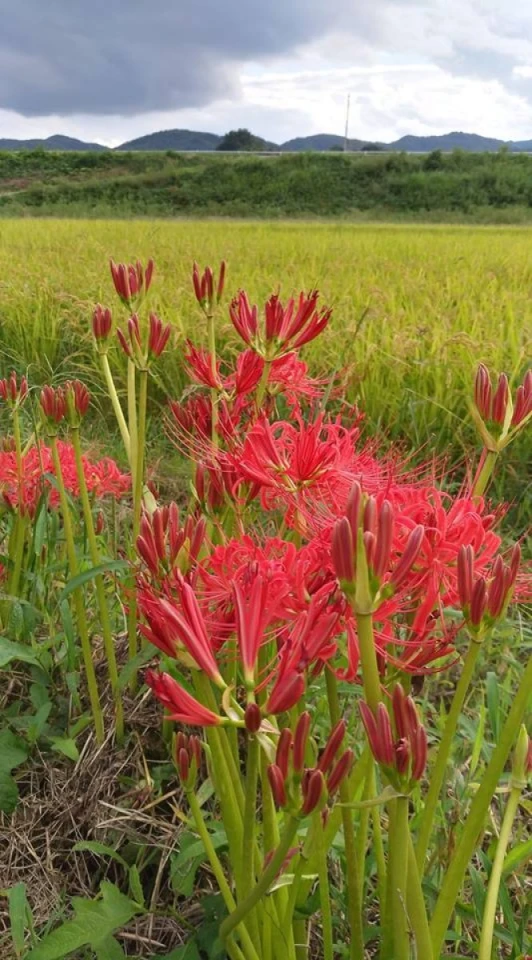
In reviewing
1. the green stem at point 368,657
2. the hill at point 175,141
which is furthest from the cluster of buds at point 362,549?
the hill at point 175,141

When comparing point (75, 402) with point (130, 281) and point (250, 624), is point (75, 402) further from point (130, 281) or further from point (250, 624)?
point (250, 624)

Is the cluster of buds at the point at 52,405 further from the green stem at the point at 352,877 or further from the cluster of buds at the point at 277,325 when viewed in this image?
the green stem at the point at 352,877

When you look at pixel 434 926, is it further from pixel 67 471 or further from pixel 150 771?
pixel 67 471

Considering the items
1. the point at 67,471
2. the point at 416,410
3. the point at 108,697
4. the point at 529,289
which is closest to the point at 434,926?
the point at 108,697

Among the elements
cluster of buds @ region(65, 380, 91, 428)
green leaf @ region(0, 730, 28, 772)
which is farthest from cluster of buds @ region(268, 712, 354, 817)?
green leaf @ region(0, 730, 28, 772)

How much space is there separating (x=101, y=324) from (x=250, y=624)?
0.83 meters

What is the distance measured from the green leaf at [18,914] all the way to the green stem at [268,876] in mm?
439

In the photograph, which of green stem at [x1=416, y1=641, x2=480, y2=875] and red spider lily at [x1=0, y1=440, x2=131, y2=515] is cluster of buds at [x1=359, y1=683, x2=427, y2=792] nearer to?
green stem at [x1=416, y1=641, x2=480, y2=875]

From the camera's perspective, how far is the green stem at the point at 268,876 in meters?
0.55

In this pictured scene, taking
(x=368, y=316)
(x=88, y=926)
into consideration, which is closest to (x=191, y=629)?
(x=88, y=926)

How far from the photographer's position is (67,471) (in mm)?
1829

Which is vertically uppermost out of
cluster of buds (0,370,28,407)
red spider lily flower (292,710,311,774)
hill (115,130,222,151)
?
hill (115,130,222,151)

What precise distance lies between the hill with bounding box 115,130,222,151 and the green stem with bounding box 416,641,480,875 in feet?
484

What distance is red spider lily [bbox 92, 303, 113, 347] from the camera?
1.26 meters
